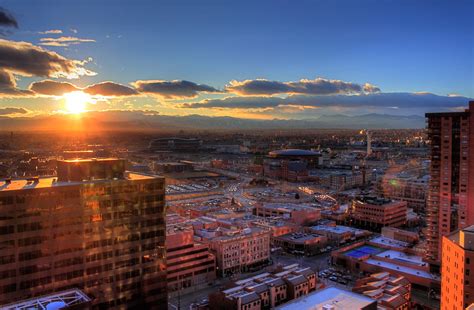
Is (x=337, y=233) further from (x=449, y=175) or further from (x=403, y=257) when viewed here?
(x=449, y=175)

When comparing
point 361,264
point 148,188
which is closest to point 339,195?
point 361,264

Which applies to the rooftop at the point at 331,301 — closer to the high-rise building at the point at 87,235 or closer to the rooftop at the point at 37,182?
the high-rise building at the point at 87,235

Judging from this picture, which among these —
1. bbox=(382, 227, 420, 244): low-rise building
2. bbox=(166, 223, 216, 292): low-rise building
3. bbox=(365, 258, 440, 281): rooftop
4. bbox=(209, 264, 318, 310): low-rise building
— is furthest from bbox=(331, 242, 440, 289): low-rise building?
bbox=(166, 223, 216, 292): low-rise building

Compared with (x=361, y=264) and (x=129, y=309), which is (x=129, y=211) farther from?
(x=361, y=264)

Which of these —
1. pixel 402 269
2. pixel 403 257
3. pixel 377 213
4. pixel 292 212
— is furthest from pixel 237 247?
pixel 377 213

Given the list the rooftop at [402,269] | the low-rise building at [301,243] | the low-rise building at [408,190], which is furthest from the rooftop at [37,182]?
the low-rise building at [408,190]

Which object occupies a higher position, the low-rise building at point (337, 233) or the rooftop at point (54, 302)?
the rooftop at point (54, 302)
